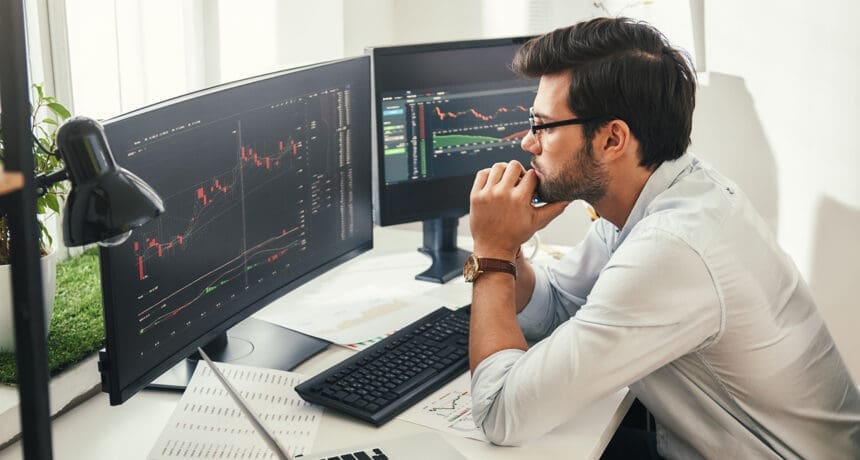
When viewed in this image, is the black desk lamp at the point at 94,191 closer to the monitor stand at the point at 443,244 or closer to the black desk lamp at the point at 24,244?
the black desk lamp at the point at 24,244

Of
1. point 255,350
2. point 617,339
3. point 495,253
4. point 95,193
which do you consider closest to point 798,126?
point 495,253

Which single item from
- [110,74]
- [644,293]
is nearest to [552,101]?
[644,293]

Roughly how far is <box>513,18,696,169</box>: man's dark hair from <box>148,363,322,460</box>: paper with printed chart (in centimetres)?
61

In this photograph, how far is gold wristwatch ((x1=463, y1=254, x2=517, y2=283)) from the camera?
1538mm

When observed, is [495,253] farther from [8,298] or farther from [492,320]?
[8,298]

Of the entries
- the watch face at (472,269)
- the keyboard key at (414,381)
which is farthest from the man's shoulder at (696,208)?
the keyboard key at (414,381)

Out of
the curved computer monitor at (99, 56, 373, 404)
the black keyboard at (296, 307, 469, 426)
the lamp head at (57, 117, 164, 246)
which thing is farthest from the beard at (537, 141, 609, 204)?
the lamp head at (57, 117, 164, 246)

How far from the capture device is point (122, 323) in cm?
127

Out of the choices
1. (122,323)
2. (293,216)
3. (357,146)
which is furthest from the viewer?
(357,146)

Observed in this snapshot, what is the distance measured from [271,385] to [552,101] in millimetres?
625

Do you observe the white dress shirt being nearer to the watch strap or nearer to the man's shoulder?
the man's shoulder

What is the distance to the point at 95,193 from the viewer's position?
89 centimetres

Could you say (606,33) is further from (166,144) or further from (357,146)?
(166,144)

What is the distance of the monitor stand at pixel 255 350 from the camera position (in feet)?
5.04
